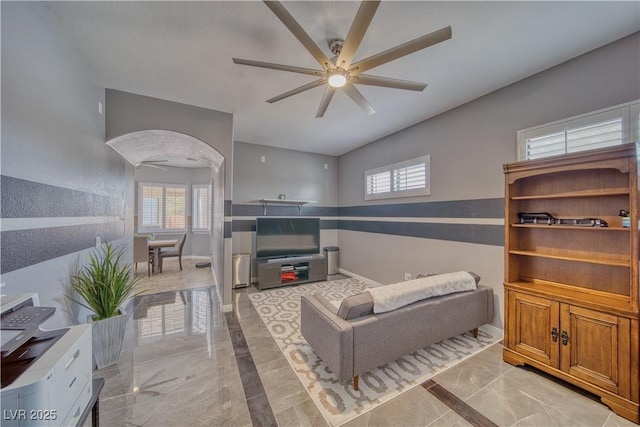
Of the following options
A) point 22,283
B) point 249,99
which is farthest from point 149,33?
point 22,283

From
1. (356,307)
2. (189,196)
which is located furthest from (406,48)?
(189,196)

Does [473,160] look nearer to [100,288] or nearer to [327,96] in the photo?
[327,96]

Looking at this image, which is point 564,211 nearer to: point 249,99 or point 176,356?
point 249,99

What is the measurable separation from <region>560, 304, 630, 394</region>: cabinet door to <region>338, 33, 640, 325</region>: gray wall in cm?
87

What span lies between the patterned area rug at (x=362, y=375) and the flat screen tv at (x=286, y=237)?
1.49 m

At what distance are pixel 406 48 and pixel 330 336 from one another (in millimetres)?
2195

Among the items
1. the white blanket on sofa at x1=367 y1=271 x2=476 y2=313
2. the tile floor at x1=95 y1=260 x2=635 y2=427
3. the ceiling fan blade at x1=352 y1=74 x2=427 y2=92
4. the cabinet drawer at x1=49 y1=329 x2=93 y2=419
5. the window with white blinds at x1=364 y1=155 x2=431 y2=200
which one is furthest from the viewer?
the window with white blinds at x1=364 y1=155 x2=431 y2=200

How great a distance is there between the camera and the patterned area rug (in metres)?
1.79

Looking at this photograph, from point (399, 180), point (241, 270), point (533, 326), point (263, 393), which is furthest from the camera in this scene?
point (241, 270)

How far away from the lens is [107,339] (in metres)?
2.17

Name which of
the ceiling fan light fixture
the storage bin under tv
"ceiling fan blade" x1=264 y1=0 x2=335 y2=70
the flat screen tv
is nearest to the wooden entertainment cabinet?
the ceiling fan light fixture

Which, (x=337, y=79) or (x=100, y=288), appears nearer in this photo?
(x=337, y=79)

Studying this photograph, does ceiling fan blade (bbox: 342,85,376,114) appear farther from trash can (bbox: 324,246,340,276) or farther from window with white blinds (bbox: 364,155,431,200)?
trash can (bbox: 324,246,340,276)

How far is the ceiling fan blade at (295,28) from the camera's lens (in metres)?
1.28
